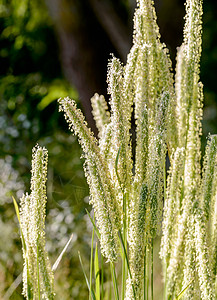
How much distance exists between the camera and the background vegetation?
1.87m

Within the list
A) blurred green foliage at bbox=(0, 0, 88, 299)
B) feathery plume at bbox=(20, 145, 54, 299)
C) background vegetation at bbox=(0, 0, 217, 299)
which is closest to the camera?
feathery plume at bbox=(20, 145, 54, 299)

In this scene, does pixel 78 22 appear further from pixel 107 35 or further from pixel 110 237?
pixel 110 237

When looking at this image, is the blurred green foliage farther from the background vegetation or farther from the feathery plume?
the feathery plume

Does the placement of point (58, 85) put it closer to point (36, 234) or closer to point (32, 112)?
point (32, 112)

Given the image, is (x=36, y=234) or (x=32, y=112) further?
(x=32, y=112)

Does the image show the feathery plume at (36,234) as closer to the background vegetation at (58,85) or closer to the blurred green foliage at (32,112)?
the background vegetation at (58,85)

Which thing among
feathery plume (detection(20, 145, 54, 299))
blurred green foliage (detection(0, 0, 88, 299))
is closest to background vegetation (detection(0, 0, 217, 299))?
blurred green foliage (detection(0, 0, 88, 299))

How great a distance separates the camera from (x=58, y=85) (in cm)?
263

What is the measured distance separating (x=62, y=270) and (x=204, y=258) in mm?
1114

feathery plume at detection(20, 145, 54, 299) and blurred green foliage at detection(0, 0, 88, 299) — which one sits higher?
blurred green foliage at detection(0, 0, 88, 299)

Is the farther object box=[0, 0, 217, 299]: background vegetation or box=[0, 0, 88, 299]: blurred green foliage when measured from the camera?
box=[0, 0, 88, 299]: blurred green foliage

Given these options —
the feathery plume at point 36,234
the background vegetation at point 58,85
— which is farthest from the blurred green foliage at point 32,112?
the feathery plume at point 36,234

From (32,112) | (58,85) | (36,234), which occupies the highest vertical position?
(58,85)

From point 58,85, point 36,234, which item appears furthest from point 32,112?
point 36,234
